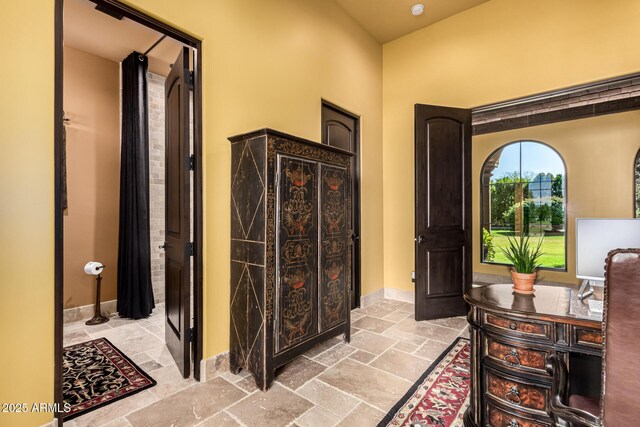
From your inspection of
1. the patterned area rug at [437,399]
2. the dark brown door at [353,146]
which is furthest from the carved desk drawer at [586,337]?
the dark brown door at [353,146]

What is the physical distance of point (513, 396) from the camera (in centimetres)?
158

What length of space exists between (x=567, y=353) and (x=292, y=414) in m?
1.60

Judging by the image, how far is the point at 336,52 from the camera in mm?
3777

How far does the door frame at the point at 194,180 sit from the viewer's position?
5.59 ft

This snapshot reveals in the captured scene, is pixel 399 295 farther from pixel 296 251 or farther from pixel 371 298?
pixel 296 251

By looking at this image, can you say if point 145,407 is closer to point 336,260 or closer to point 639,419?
point 336,260

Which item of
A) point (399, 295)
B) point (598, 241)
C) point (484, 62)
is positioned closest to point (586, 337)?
point (598, 241)

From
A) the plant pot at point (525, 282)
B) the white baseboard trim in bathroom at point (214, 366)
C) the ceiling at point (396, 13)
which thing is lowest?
the white baseboard trim in bathroom at point (214, 366)

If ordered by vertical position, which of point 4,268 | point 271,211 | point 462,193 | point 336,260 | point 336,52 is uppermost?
point 336,52

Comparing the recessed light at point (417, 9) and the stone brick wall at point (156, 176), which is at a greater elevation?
the recessed light at point (417, 9)

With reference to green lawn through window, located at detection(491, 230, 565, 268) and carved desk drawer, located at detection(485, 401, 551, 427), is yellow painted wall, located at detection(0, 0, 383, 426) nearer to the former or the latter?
carved desk drawer, located at detection(485, 401, 551, 427)

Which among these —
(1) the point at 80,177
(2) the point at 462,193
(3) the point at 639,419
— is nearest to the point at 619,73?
(2) the point at 462,193

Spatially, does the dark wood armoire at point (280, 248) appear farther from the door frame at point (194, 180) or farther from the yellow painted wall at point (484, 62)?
the yellow painted wall at point (484, 62)

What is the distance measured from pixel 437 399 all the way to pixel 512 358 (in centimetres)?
76
